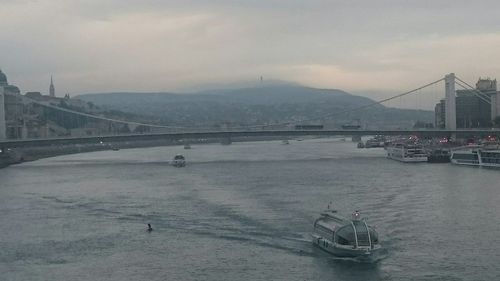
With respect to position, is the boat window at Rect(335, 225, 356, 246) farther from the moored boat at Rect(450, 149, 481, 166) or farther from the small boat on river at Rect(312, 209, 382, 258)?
the moored boat at Rect(450, 149, 481, 166)

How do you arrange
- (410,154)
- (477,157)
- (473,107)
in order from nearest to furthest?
(477,157) → (410,154) → (473,107)

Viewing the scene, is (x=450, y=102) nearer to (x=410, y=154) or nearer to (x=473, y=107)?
(x=410, y=154)

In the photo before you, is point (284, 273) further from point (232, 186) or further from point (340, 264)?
point (232, 186)

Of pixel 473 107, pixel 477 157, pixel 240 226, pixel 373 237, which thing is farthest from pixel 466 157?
pixel 473 107

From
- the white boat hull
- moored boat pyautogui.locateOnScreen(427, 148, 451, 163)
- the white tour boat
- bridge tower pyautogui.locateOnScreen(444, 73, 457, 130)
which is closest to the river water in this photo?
the white boat hull

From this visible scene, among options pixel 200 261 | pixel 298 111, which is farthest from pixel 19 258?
pixel 298 111
